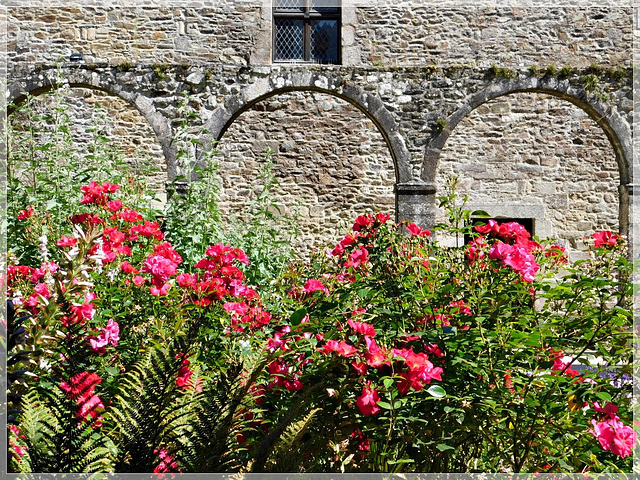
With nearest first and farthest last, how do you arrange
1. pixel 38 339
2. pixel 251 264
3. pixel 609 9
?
pixel 38 339 → pixel 251 264 → pixel 609 9

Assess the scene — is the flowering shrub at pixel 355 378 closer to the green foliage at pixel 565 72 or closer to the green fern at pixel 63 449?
the green fern at pixel 63 449

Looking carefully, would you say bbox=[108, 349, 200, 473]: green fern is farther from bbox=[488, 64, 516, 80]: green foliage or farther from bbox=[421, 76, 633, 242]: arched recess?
bbox=[488, 64, 516, 80]: green foliage

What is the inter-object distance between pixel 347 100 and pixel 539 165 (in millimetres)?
4506

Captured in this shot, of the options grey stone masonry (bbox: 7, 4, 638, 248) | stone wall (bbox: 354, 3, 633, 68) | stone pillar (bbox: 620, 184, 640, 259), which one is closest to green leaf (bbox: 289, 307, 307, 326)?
stone pillar (bbox: 620, 184, 640, 259)

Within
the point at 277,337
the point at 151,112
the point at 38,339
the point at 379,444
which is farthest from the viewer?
the point at 151,112

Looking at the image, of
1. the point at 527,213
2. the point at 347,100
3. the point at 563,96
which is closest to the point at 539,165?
the point at 527,213

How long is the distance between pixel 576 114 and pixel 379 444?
30.5 feet

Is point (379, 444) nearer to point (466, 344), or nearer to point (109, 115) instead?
point (466, 344)

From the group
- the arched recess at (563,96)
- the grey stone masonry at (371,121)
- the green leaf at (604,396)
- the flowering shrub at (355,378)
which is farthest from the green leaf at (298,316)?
the grey stone masonry at (371,121)

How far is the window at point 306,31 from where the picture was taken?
31.7 ft

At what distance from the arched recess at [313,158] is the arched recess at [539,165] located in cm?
108

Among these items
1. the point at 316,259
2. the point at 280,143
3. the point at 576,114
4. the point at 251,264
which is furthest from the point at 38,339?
the point at 576,114

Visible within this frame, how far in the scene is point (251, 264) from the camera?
4.15 metres

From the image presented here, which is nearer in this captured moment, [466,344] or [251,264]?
[466,344]
